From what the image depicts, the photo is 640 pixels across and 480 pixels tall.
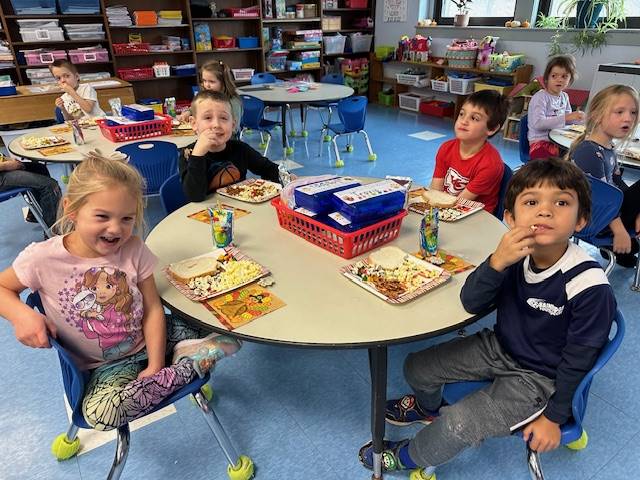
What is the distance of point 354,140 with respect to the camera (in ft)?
17.3

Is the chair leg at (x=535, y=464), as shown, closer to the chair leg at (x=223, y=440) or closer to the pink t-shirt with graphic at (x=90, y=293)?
the chair leg at (x=223, y=440)

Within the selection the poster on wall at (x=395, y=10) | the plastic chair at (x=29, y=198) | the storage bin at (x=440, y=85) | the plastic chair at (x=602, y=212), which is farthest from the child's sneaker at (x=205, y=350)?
the poster on wall at (x=395, y=10)

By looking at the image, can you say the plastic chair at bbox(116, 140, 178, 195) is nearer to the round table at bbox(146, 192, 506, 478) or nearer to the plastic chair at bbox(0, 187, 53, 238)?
the plastic chair at bbox(0, 187, 53, 238)

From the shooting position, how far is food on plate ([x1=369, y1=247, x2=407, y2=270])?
1.29 meters

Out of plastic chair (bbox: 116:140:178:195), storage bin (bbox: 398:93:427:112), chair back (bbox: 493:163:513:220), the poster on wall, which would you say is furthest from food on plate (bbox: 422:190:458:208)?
the poster on wall

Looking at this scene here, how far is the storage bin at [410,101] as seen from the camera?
6.69m

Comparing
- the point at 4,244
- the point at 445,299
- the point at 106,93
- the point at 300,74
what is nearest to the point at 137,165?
the point at 4,244

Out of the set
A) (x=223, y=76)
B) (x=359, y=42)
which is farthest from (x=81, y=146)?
(x=359, y=42)

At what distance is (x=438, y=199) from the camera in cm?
178

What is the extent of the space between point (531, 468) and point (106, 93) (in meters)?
5.02

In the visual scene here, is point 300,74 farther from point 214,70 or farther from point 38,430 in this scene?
point 38,430

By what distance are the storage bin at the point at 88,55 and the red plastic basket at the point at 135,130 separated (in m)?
2.81

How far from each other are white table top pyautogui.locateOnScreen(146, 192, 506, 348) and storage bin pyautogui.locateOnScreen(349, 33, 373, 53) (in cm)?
625

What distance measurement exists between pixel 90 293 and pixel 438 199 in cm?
125
